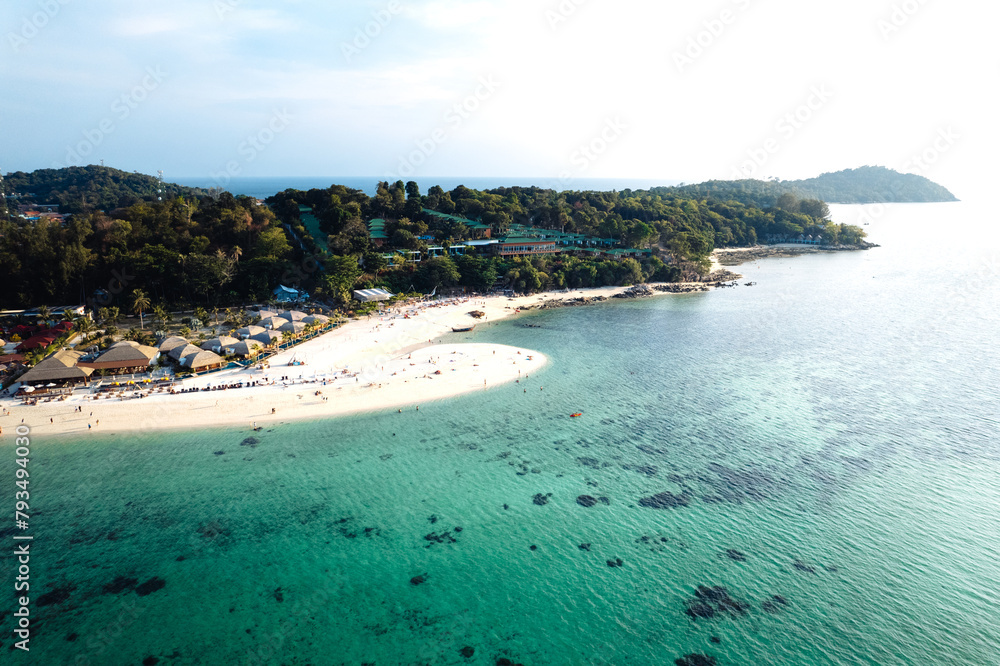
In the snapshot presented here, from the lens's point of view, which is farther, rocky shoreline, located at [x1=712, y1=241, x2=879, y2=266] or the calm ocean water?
rocky shoreline, located at [x1=712, y1=241, x2=879, y2=266]

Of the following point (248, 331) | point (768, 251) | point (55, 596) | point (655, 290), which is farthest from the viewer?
point (768, 251)

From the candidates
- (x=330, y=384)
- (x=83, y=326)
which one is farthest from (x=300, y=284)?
(x=330, y=384)

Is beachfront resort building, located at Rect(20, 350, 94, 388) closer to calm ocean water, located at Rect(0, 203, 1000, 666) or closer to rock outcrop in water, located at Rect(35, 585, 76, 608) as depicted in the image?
calm ocean water, located at Rect(0, 203, 1000, 666)

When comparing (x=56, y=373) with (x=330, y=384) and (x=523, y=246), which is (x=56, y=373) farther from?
(x=523, y=246)

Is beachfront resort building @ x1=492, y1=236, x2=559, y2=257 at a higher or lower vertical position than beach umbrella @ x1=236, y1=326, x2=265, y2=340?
higher

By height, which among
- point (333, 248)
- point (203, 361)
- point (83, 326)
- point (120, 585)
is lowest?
point (120, 585)

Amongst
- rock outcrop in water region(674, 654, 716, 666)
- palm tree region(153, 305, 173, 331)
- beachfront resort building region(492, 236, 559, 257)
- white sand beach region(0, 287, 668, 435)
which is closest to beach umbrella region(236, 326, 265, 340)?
white sand beach region(0, 287, 668, 435)

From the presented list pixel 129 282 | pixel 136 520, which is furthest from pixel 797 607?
pixel 129 282

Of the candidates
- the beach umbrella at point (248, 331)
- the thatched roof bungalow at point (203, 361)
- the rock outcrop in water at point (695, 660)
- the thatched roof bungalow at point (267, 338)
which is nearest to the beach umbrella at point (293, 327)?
the beach umbrella at point (248, 331)
